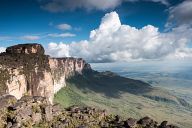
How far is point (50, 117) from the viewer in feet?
413

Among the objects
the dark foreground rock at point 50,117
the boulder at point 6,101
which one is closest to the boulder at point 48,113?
the dark foreground rock at point 50,117

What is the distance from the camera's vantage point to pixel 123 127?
124m

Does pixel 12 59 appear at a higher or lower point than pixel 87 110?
higher

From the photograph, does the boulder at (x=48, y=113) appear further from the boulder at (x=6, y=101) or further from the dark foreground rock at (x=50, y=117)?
the boulder at (x=6, y=101)

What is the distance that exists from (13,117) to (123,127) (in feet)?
120

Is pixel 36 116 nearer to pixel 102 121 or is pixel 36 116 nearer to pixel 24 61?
pixel 102 121

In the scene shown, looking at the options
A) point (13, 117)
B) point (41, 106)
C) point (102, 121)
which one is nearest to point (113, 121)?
point (102, 121)

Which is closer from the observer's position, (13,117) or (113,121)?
(13,117)

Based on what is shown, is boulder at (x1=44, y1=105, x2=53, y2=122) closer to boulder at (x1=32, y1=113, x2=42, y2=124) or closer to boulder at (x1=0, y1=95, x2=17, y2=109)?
boulder at (x1=32, y1=113, x2=42, y2=124)

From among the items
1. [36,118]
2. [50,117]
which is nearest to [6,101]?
[36,118]

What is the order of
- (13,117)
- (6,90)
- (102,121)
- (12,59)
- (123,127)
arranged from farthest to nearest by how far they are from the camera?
(12,59)
(6,90)
(102,121)
(123,127)
(13,117)

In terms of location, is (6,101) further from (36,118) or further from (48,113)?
(48,113)

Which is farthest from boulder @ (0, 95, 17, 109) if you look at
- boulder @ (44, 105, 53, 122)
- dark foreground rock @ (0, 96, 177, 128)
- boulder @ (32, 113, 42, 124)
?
boulder @ (44, 105, 53, 122)

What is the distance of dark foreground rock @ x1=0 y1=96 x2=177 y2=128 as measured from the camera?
117 metres
